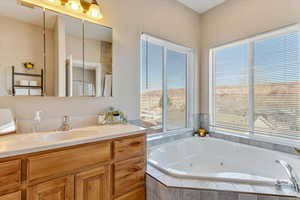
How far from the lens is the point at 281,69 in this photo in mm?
2039

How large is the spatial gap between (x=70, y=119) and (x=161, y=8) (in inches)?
78.7

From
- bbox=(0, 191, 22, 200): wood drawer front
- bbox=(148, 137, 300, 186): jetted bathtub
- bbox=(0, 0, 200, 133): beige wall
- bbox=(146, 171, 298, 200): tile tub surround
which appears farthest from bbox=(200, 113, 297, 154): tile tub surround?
bbox=(0, 191, 22, 200): wood drawer front

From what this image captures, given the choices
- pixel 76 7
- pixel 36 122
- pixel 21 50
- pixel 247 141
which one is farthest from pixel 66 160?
pixel 247 141

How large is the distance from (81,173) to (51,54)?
1.13 metres

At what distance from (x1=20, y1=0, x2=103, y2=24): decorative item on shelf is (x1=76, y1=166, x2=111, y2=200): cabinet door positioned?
1.53 metres

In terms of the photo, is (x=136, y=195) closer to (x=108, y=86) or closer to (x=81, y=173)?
(x=81, y=173)

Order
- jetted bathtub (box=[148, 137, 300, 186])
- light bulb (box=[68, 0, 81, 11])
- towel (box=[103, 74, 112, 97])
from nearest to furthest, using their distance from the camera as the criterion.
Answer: light bulb (box=[68, 0, 81, 11]) → towel (box=[103, 74, 112, 97]) → jetted bathtub (box=[148, 137, 300, 186])

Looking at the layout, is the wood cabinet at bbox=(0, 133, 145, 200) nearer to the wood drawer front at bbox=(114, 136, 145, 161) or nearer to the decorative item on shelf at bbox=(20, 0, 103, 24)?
the wood drawer front at bbox=(114, 136, 145, 161)

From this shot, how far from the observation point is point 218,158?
7.98 ft

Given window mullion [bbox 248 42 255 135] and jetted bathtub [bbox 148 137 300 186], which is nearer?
jetted bathtub [bbox 148 137 300 186]

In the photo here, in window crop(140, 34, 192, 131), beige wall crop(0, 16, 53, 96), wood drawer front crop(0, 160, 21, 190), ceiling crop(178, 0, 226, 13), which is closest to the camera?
wood drawer front crop(0, 160, 21, 190)

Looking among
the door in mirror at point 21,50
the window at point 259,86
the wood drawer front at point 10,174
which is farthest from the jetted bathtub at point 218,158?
the door in mirror at point 21,50

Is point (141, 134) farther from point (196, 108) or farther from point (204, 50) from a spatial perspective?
point (204, 50)

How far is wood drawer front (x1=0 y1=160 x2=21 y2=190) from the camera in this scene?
2.88 feet
